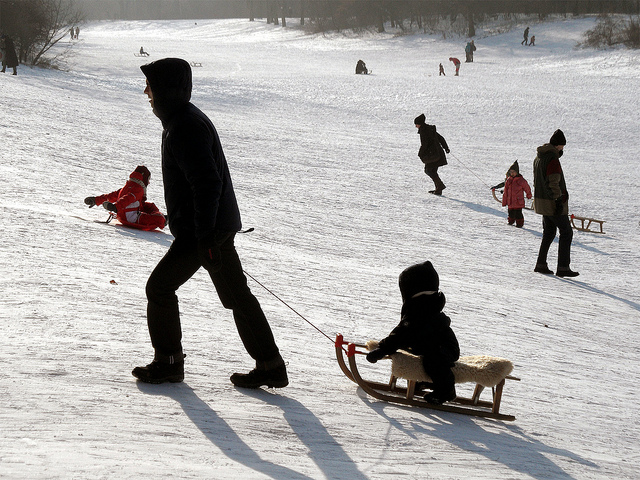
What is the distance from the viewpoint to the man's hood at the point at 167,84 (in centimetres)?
321

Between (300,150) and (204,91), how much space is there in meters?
11.0

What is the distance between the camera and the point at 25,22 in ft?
94.4

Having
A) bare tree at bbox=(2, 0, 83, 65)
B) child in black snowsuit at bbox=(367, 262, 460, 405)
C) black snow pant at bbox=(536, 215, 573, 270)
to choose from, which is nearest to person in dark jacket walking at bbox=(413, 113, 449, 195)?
black snow pant at bbox=(536, 215, 573, 270)

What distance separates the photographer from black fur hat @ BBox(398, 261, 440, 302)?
3.81m

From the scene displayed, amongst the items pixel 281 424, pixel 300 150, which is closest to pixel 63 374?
pixel 281 424

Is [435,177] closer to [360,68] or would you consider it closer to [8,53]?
[8,53]

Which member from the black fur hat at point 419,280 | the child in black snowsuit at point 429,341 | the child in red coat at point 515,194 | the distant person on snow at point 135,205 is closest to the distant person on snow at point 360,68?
the child in red coat at point 515,194

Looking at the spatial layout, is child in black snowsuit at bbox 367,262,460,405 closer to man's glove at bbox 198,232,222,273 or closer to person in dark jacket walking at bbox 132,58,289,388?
person in dark jacket walking at bbox 132,58,289,388

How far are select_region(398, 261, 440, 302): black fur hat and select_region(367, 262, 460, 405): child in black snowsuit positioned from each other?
0.13 feet

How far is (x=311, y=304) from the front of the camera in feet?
19.5

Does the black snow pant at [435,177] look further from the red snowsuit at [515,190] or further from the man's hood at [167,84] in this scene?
the man's hood at [167,84]

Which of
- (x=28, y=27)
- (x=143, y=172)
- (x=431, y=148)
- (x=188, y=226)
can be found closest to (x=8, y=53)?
(x=28, y=27)

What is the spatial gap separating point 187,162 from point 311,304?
297 centimetres

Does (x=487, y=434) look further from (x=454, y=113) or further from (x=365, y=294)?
(x=454, y=113)
